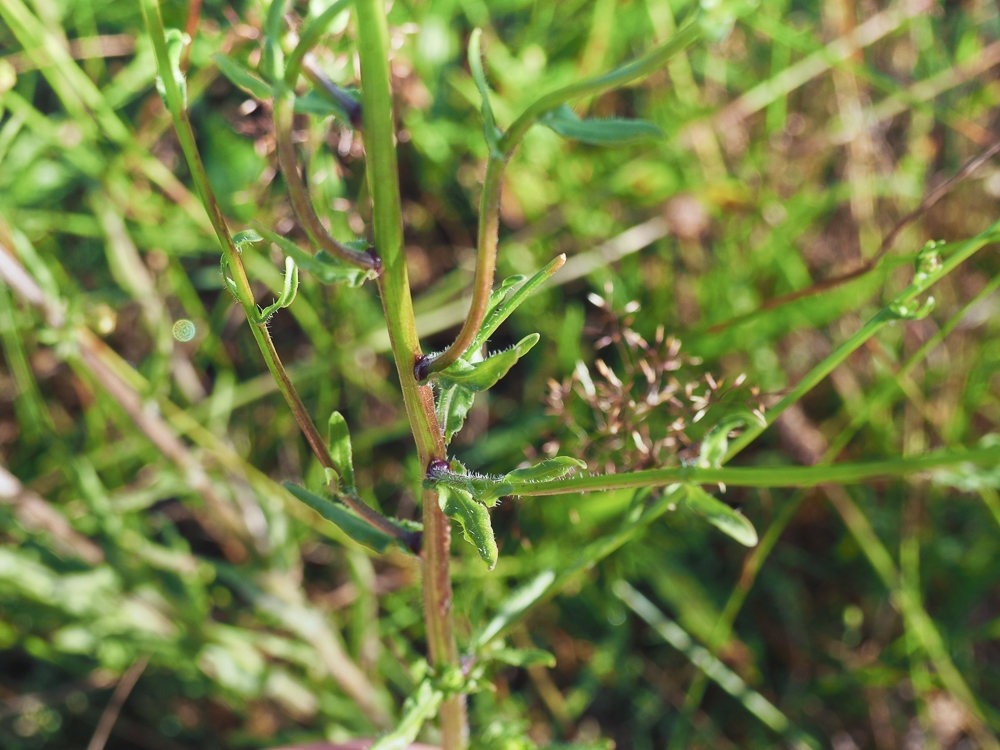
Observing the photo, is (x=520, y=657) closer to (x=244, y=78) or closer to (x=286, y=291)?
(x=286, y=291)

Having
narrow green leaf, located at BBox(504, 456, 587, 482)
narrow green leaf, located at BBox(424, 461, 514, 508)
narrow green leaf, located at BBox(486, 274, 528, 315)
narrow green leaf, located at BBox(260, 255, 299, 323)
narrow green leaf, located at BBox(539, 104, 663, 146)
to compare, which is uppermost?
narrow green leaf, located at BBox(539, 104, 663, 146)

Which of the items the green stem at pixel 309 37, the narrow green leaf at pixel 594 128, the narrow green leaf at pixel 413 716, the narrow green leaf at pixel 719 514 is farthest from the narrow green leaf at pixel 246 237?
the narrow green leaf at pixel 413 716

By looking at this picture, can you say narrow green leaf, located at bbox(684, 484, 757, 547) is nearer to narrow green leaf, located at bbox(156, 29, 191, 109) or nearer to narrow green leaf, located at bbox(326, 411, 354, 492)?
narrow green leaf, located at bbox(326, 411, 354, 492)

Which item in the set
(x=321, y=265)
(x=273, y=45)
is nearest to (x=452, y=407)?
(x=321, y=265)

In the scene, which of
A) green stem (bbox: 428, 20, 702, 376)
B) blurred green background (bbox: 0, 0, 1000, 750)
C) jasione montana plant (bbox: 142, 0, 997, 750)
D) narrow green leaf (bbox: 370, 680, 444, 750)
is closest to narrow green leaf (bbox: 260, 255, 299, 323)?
jasione montana plant (bbox: 142, 0, 997, 750)

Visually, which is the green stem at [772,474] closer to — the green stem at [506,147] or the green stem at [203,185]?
the green stem at [506,147]

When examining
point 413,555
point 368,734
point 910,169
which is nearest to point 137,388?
point 368,734

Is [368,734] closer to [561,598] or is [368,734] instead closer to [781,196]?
[561,598]
